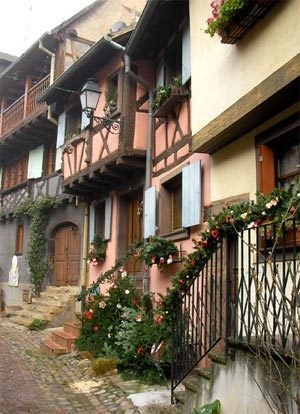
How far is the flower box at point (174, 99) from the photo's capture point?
298 inches

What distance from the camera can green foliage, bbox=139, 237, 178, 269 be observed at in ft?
24.8

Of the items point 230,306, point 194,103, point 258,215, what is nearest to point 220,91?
point 194,103

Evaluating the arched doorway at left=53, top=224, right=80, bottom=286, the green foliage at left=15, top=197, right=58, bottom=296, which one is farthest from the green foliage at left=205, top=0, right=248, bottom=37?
the green foliage at left=15, top=197, right=58, bottom=296

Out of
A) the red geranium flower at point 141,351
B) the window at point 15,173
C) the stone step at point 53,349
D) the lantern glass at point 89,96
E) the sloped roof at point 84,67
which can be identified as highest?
the sloped roof at point 84,67

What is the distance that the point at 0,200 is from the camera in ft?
61.2

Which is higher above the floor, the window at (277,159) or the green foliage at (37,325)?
the window at (277,159)

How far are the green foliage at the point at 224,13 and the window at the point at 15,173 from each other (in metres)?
12.8

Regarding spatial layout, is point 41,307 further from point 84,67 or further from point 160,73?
point 160,73

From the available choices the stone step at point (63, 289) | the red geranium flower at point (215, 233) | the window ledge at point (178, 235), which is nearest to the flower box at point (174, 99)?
the window ledge at point (178, 235)

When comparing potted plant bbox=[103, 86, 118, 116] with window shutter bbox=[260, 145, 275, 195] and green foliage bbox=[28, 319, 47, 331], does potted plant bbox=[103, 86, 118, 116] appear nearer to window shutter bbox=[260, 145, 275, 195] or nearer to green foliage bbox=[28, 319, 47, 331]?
window shutter bbox=[260, 145, 275, 195]

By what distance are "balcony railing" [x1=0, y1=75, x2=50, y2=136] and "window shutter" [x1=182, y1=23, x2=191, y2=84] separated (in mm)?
7667

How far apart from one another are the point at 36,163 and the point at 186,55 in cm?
969

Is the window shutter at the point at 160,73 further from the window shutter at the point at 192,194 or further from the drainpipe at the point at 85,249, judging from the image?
the drainpipe at the point at 85,249

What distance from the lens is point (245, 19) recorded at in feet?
16.3
